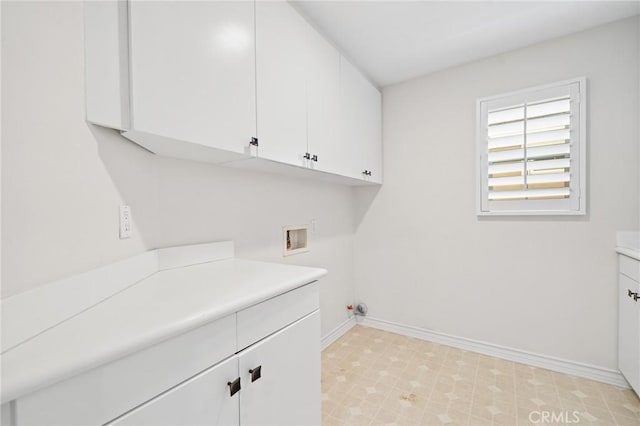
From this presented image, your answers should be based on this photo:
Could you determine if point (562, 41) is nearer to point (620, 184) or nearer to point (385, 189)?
point (620, 184)

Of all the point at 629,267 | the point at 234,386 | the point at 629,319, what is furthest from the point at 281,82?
the point at 629,319

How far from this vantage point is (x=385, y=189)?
8.63ft

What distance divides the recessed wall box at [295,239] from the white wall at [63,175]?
639 millimetres

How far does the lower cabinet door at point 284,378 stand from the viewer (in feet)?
2.87

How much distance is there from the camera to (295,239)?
6.75 ft

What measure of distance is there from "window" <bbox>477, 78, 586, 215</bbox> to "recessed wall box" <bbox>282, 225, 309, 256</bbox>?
139 cm

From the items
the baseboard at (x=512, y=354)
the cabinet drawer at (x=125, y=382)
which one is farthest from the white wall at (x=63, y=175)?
the baseboard at (x=512, y=354)

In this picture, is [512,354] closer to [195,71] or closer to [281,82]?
[281,82]

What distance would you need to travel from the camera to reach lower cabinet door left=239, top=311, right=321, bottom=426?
2.87 feet

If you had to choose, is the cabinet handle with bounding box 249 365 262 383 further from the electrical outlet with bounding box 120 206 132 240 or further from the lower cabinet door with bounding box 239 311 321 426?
the electrical outlet with bounding box 120 206 132 240

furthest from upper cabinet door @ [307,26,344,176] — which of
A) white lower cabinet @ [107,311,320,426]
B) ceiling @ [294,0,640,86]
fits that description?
white lower cabinet @ [107,311,320,426]

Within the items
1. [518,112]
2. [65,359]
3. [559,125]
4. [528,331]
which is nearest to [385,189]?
[518,112]

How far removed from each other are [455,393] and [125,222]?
2.00 metres

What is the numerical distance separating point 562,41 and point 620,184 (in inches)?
41.1
